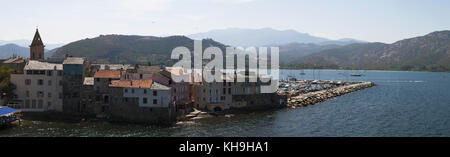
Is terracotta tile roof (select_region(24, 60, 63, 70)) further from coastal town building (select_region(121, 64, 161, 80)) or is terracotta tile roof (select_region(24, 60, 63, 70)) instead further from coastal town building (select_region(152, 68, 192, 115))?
coastal town building (select_region(152, 68, 192, 115))

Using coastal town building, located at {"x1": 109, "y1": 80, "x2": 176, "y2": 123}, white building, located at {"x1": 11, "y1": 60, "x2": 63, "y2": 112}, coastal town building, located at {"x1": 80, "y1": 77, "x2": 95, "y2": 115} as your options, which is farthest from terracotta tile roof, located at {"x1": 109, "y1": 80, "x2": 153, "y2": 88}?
white building, located at {"x1": 11, "y1": 60, "x2": 63, "y2": 112}

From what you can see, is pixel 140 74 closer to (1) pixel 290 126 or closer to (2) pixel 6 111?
(2) pixel 6 111

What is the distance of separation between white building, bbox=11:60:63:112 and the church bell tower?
2548 cm

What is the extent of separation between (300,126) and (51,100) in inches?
1997

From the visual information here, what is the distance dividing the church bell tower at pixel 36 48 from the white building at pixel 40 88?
25480 millimetres

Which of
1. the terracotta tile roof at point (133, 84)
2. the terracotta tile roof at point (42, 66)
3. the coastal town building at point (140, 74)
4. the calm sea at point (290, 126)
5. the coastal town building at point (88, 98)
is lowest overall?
the calm sea at point (290, 126)

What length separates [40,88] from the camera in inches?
2741

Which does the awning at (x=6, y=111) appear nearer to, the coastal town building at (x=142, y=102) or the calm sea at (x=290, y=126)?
the calm sea at (x=290, y=126)

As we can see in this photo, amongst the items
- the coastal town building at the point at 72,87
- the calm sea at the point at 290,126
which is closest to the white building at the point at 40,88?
the coastal town building at the point at 72,87

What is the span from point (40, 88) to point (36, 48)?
96.7 feet

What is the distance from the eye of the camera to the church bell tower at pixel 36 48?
93188 millimetres

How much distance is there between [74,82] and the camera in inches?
2724

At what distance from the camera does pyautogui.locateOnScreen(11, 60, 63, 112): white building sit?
6950 centimetres
